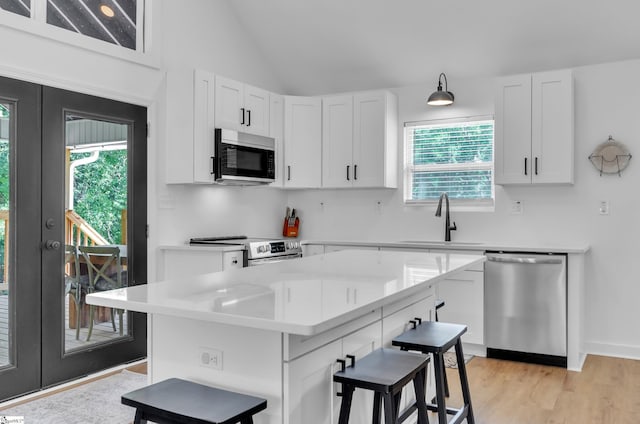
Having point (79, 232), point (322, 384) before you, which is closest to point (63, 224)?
point (79, 232)

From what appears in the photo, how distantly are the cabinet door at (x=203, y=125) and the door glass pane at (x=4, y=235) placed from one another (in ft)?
4.37

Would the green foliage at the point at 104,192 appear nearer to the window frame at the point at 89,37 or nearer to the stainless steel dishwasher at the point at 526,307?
the window frame at the point at 89,37

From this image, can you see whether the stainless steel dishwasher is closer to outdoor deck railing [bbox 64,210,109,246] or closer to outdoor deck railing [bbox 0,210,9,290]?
A: outdoor deck railing [bbox 64,210,109,246]

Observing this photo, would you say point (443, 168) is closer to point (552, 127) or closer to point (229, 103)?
point (552, 127)

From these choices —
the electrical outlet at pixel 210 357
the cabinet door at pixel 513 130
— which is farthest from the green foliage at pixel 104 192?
the cabinet door at pixel 513 130

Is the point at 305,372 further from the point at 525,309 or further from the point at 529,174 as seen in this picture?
the point at 529,174

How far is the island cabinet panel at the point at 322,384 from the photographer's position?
5.69ft

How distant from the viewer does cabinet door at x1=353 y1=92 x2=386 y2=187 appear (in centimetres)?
507

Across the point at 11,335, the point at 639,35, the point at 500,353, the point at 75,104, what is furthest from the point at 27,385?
the point at 639,35

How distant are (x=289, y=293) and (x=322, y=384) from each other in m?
0.34

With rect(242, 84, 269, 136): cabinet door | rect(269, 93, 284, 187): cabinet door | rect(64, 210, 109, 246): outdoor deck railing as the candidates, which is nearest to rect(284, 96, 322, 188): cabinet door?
rect(269, 93, 284, 187): cabinet door

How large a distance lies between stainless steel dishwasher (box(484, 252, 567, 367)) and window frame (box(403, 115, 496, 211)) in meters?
0.82

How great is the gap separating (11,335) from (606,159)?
14.9 feet

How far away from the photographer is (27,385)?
11.2 feet
